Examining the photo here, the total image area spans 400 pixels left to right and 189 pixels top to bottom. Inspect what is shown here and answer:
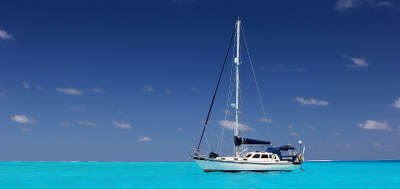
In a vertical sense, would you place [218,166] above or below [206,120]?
below

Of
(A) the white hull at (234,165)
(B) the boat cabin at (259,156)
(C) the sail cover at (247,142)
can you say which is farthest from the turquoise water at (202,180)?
(C) the sail cover at (247,142)

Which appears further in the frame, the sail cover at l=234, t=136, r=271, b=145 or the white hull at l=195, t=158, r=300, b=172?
the sail cover at l=234, t=136, r=271, b=145

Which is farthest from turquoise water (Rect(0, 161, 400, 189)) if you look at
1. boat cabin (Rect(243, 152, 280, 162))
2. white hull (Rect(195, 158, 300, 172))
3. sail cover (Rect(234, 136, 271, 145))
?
sail cover (Rect(234, 136, 271, 145))

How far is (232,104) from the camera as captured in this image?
49.4m

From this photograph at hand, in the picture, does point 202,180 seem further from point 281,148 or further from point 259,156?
point 281,148

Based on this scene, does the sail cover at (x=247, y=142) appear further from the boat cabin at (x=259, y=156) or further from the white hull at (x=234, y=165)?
the white hull at (x=234, y=165)

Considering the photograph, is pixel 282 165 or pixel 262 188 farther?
pixel 282 165

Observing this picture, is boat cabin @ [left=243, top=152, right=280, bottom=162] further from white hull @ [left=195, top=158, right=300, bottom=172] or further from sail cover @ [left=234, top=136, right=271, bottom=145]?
sail cover @ [left=234, top=136, right=271, bottom=145]

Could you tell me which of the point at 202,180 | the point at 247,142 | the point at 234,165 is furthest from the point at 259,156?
the point at 202,180

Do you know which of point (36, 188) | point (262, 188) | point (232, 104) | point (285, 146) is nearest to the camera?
point (262, 188)

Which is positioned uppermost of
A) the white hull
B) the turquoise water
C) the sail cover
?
the sail cover

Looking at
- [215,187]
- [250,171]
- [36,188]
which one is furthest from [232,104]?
[36,188]

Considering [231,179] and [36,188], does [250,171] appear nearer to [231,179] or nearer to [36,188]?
[231,179]

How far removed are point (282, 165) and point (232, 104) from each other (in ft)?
31.2
